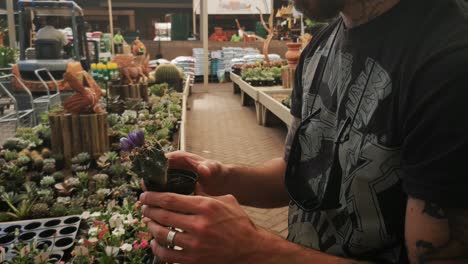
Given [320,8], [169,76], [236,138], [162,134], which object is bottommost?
[236,138]

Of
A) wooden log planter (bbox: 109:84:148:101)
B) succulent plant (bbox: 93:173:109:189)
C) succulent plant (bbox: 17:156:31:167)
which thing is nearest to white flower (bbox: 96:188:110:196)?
succulent plant (bbox: 93:173:109:189)

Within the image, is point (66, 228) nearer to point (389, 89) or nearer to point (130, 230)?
point (130, 230)

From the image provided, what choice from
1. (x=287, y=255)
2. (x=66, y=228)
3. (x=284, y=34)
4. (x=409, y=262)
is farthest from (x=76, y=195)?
(x=284, y=34)

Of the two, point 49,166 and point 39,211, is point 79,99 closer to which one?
point 49,166

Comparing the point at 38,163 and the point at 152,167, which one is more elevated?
the point at 152,167

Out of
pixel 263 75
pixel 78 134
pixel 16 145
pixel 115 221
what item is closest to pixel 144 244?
pixel 115 221

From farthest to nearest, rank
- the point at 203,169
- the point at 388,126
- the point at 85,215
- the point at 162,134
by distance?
the point at 162,134
the point at 85,215
the point at 203,169
the point at 388,126

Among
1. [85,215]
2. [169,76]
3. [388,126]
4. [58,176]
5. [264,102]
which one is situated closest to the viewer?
[388,126]

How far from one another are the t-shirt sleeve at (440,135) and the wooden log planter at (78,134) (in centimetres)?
229

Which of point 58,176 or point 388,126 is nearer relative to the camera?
point 388,126

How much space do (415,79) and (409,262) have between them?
0.38 meters

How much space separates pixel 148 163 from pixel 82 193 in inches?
61.3

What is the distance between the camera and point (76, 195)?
2.34 metres

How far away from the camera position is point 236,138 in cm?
555
